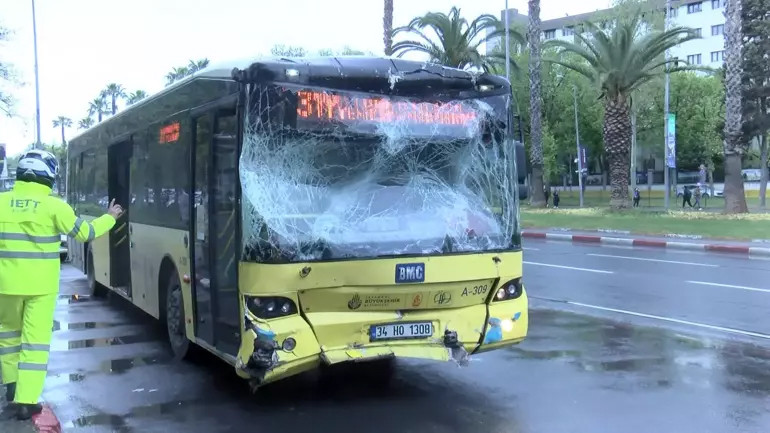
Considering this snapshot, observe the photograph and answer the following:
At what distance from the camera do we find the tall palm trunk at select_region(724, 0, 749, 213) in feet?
85.5

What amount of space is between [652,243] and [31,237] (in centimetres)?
1936

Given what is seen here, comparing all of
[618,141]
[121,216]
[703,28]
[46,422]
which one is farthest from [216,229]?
[703,28]

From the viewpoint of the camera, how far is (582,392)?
6195 millimetres

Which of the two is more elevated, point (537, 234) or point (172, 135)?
point (172, 135)

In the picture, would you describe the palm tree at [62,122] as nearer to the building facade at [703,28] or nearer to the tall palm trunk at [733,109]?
the building facade at [703,28]

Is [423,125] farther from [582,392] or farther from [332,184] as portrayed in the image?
[582,392]

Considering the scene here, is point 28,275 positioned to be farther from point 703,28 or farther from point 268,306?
point 703,28

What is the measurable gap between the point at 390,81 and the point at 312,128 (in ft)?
2.47

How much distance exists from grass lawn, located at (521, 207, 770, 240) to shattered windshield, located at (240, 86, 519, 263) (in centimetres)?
1809

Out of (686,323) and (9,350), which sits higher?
(9,350)

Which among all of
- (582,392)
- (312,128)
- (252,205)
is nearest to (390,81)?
(312,128)

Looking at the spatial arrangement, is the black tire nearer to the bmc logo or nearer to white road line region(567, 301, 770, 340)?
the bmc logo

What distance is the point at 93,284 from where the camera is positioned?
1199cm

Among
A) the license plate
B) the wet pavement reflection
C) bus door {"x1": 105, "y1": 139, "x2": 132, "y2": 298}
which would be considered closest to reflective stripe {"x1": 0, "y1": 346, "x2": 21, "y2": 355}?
the wet pavement reflection
